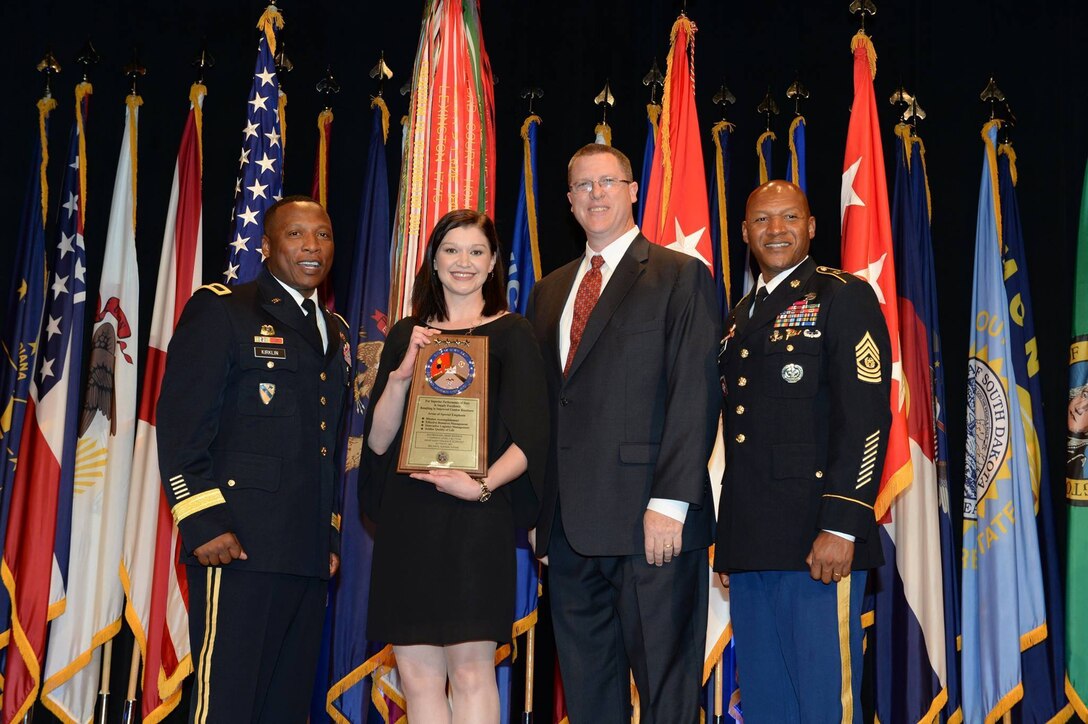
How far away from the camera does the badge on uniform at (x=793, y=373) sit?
295cm

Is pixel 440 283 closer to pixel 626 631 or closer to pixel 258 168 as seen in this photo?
pixel 626 631

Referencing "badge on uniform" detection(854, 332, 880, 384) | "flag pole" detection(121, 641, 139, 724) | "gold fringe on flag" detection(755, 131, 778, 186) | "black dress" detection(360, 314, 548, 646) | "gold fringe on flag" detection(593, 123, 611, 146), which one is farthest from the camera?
"gold fringe on flag" detection(593, 123, 611, 146)

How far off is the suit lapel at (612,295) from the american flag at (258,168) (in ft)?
6.15

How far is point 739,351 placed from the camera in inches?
121

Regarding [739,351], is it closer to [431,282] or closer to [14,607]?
[431,282]

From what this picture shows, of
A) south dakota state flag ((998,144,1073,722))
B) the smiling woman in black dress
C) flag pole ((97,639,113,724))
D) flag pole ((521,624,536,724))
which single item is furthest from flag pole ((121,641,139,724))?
south dakota state flag ((998,144,1073,722))

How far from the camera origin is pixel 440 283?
302cm

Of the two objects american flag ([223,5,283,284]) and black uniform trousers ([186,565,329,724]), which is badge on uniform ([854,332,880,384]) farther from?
american flag ([223,5,283,284])

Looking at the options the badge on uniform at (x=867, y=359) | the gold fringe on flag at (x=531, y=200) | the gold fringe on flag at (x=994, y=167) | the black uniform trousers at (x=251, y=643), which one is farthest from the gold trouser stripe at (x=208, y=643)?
the gold fringe on flag at (x=994, y=167)

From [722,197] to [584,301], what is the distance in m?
2.09

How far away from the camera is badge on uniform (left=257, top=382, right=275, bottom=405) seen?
2.96 meters

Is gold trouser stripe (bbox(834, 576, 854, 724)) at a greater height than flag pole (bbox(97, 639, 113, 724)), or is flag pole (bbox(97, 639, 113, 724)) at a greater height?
gold trouser stripe (bbox(834, 576, 854, 724))

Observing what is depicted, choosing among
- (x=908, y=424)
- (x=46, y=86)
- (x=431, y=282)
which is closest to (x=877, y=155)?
(x=908, y=424)

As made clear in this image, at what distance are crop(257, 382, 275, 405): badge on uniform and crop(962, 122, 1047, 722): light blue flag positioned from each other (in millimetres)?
3053
